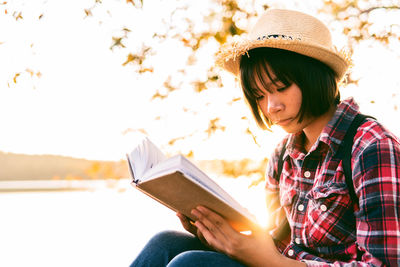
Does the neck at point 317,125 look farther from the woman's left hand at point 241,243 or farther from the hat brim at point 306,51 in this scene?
the woman's left hand at point 241,243

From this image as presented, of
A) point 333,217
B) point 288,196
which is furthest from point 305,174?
point 333,217

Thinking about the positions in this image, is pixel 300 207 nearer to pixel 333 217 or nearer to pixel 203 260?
pixel 333 217

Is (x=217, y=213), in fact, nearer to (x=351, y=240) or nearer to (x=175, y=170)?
(x=175, y=170)

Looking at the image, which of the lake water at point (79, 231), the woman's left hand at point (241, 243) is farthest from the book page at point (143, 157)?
the lake water at point (79, 231)

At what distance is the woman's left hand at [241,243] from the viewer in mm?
1151

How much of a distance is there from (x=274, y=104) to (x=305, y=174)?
280 mm

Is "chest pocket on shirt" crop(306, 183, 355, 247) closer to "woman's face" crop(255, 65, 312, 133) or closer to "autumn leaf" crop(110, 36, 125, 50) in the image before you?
"woman's face" crop(255, 65, 312, 133)

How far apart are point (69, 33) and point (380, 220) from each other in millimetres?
1672

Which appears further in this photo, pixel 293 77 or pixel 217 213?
pixel 293 77

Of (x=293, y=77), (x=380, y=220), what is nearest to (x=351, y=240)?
(x=380, y=220)

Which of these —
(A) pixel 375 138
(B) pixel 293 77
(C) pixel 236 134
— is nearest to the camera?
(A) pixel 375 138

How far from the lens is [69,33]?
6.60 ft

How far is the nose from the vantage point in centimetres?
133

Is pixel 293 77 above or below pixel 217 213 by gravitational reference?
above
